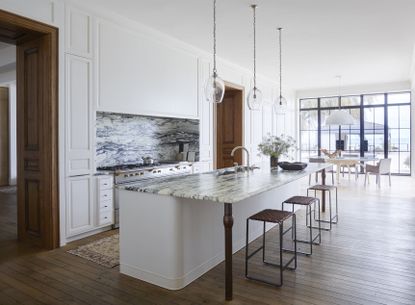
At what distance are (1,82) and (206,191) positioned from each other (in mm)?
7382

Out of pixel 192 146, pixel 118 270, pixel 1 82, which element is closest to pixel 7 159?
pixel 1 82

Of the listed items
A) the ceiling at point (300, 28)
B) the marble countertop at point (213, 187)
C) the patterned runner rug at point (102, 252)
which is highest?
the ceiling at point (300, 28)

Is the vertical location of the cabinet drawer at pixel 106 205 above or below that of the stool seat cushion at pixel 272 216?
below

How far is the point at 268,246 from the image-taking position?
3850mm

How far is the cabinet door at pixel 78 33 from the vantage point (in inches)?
154

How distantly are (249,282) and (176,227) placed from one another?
2.80ft

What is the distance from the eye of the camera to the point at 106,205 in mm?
4320

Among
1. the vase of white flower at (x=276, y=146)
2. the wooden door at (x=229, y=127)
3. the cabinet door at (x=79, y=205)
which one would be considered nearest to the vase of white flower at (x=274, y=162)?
the vase of white flower at (x=276, y=146)

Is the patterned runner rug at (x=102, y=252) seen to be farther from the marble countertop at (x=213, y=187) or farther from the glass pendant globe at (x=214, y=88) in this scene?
the glass pendant globe at (x=214, y=88)

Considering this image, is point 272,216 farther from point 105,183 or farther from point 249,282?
point 105,183

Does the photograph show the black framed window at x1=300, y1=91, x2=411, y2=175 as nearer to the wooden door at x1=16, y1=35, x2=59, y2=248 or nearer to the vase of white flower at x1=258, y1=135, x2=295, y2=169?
the vase of white flower at x1=258, y1=135, x2=295, y2=169

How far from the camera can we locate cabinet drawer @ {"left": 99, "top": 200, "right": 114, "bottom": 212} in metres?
4.25

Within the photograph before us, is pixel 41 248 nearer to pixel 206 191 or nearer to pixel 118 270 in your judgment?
pixel 118 270

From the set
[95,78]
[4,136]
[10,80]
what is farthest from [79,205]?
[4,136]
